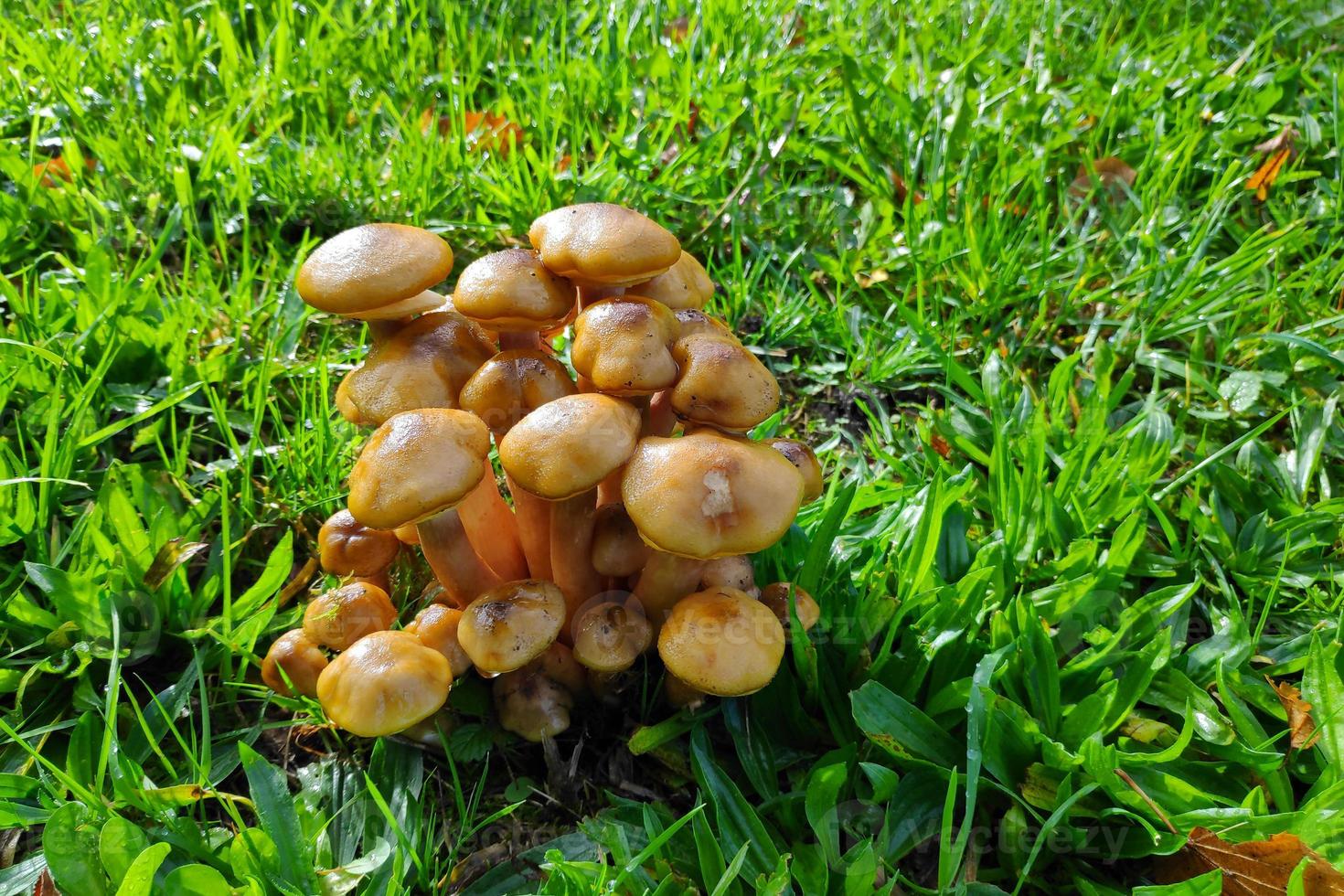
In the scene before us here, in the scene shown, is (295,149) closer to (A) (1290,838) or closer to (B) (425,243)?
(B) (425,243)

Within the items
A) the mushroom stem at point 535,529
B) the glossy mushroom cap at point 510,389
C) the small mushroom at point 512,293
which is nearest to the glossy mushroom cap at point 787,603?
the mushroom stem at point 535,529

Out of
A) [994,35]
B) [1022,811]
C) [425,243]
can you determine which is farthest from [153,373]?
[994,35]

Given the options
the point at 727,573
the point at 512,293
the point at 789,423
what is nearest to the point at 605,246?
the point at 512,293

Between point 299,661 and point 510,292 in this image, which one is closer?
point 510,292

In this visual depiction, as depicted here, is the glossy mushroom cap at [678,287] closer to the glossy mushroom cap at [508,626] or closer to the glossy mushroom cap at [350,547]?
the glossy mushroom cap at [508,626]

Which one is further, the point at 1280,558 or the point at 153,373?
the point at 153,373

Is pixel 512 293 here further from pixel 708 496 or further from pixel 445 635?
pixel 445 635

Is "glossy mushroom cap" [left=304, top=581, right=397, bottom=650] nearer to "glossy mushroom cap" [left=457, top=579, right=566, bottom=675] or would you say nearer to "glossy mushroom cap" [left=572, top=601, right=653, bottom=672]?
"glossy mushroom cap" [left=457, top=579, right=566, bottom=675]
